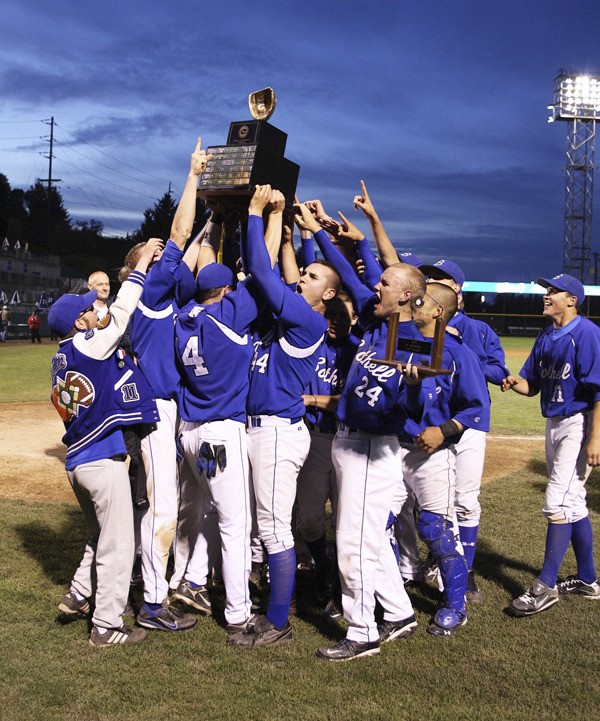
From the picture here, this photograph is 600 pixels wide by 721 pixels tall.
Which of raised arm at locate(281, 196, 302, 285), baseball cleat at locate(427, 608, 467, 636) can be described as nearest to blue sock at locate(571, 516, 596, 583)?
baseball cleat at locate(427, 608, 467, 636)

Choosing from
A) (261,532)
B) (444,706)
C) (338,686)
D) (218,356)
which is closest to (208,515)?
(261,532)

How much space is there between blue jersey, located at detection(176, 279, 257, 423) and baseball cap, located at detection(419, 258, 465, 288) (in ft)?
5.29

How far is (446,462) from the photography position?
14.8 feet

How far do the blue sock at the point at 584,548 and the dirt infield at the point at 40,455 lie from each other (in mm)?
3597

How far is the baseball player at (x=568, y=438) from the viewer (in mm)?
Answer: 4895

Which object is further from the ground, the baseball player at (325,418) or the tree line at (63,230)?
the tree line at (63,230)

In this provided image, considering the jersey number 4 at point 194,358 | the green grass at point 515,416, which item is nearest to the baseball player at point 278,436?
the jersey number 4 at point 194,358

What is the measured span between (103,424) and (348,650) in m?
1.84

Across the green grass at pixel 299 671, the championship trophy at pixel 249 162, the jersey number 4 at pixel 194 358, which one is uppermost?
the championship trophy at pixel 249 162

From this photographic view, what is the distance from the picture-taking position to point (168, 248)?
439 centimetres

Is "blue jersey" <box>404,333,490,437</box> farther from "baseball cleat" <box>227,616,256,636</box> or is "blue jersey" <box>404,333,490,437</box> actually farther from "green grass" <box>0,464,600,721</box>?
"baseball cleat" <box>227,616,256,636</box>

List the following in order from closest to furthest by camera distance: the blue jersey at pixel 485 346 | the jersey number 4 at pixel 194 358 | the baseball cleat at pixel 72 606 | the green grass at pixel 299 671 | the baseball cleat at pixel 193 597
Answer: the green grass at pixel 299 671 < the jersey number 4 at pixel 194 358 < the baseball cleat at pixel 72 606 < the baseball cleat at pixel 193 597 < the blue jersey at pixel 485 346

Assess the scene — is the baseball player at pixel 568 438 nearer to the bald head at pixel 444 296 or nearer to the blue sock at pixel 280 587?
the bald head at pixel 444 296

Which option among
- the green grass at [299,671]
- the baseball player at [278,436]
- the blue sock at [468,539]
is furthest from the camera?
the blue sock at [468,539]
